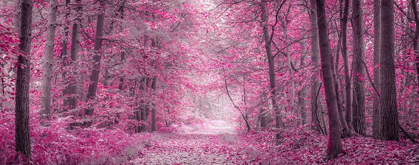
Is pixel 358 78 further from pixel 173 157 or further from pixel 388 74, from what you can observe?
pixel 173 157

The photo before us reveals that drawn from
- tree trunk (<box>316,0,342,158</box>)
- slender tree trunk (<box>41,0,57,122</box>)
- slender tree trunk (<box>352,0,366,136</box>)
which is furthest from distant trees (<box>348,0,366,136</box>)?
slender tree trunk (<box>41,0,57,122</box>)

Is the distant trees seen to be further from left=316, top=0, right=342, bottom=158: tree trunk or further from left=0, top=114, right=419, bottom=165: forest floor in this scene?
left=316, top=0, right=342, bottom=158: tree trunk

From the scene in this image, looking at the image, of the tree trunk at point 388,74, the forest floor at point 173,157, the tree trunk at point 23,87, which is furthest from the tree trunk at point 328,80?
the tree trunk at point 23,87

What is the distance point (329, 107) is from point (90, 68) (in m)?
10.2

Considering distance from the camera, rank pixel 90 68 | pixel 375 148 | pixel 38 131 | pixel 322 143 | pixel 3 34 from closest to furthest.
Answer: pixel 3 34 → pixel 375 148 → pixel 38 131 → pixel 322 143 → pixel 90 68

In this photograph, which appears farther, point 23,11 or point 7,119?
point 7,119

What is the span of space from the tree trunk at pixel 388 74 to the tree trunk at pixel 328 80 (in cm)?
157

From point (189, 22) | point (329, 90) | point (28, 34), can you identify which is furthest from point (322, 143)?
point (189, 22)

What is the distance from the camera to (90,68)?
12.2 metres

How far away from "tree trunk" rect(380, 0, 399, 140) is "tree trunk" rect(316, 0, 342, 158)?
157cm

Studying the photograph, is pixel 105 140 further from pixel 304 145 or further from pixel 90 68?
pixel 304 145

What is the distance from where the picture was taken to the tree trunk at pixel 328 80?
6559 millimetres

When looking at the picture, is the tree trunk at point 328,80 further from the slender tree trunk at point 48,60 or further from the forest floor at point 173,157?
the slender tree trunk at point 48,60

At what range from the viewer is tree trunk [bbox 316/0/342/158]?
258 inches
